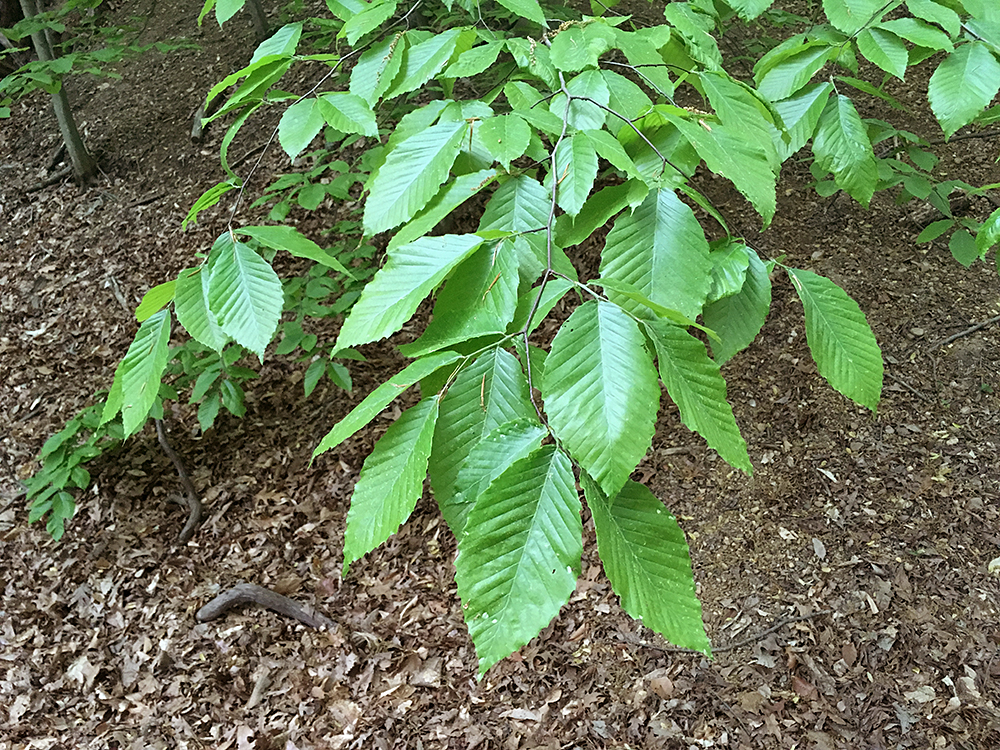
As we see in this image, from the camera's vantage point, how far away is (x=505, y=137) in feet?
3.25

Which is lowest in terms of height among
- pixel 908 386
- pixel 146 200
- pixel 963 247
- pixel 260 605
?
pixel 260 605

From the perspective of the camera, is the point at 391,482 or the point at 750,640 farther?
the point at 750,640

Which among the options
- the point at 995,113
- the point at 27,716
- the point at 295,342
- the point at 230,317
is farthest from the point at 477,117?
the point at 27,716

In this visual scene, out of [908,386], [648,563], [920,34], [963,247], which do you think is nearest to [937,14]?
[920,34]

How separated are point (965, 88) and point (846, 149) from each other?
0.25 metres

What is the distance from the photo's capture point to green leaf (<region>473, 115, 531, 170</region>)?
38.1 inches

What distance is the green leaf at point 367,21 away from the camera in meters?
1.23

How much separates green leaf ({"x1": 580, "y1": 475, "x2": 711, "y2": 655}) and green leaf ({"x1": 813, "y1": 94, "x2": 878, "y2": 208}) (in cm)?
112

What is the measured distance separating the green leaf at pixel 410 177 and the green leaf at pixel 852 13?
3.10ft

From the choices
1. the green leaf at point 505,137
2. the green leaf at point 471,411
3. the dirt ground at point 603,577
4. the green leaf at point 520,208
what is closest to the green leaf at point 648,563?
the green leaf at point 471,411

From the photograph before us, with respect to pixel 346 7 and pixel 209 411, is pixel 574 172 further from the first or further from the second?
pixel 209 411

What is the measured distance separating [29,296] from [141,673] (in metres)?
2.54

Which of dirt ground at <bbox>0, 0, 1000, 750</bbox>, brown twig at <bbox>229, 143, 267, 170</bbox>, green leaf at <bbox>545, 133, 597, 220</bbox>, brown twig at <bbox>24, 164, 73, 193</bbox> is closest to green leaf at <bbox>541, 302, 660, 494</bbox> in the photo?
green leaf at <bbox>545, 133, 597, 220</bbox>

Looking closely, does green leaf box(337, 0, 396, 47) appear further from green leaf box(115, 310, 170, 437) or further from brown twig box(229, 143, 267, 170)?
brown twig box(229, 143, 267, 170)
